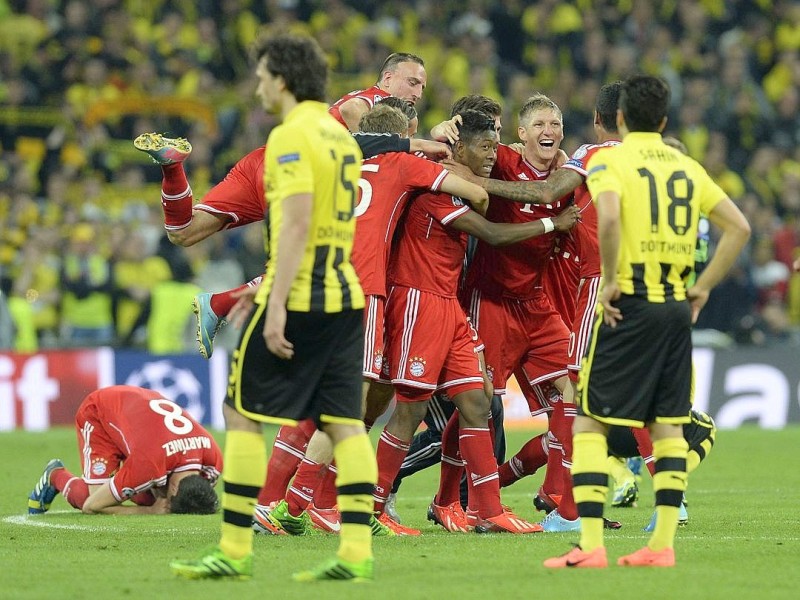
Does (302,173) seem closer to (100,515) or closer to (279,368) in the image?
(279,368)

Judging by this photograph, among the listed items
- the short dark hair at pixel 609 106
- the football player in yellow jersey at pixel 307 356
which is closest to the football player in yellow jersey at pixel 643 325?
the football player in yellow jersey at pixel 307 356

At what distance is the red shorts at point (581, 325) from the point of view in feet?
28.6

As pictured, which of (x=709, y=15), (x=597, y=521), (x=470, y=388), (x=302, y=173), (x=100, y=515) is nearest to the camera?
(x=302, y=173)

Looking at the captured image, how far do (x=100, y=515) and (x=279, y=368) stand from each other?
4085 millimetres

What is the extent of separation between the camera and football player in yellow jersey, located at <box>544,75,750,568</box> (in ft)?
22.0

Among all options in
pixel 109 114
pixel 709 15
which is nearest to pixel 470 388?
pixel 109 114

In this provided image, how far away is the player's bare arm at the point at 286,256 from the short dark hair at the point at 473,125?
2.63m

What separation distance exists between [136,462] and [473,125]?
317 cm

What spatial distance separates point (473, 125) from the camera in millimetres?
8617

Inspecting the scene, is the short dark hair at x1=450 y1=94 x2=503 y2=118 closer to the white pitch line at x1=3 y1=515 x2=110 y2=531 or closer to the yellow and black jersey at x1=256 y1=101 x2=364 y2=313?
the yellow and black jersey at x1=256 y1=101 x2=364 y2=313

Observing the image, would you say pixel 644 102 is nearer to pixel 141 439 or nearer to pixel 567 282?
pixel 567 282

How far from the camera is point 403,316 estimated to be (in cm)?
859

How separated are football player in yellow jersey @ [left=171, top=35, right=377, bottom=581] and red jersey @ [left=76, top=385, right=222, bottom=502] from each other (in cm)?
333

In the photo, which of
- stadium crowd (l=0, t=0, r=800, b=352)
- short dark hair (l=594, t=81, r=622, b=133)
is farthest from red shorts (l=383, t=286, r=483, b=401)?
stadium crowd (l=0, t=0, r=800, b=352)
